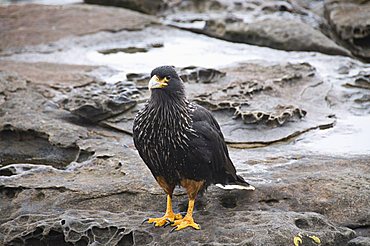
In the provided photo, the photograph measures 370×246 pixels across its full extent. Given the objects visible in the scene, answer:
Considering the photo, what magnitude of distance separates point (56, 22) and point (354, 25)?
468cm

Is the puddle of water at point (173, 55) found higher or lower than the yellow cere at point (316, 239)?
lower

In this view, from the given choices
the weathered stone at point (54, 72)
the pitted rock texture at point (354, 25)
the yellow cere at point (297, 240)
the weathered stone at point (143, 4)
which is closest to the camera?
the yellow cere at point (297, 240)

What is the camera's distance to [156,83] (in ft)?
15.4

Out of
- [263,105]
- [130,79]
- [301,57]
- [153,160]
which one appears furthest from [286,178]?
[301,57]

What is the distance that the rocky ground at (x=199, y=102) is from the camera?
16.0ft

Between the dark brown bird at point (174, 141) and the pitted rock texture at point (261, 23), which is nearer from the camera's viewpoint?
the dark brown bird at point (174, 141)

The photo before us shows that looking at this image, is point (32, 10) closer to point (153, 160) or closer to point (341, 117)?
point (341, 117)

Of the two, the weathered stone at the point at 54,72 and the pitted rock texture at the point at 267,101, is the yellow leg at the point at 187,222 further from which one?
the weathered stone at the point at 54,72

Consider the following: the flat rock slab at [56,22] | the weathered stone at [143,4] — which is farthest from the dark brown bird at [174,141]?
the weathered stone at [143,4]

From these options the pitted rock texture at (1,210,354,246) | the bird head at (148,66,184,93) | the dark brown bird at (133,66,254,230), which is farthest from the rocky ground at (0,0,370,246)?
the bird head at (148,66,184,93)

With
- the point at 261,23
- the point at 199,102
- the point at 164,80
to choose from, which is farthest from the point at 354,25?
the point at 164,80

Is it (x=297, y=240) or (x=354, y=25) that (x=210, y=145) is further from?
(x=354, y=25)

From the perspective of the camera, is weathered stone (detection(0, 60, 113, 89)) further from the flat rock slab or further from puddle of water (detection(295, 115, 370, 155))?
puddle of water (detection(295, 115, 370, 155))

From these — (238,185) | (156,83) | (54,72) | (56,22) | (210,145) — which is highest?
(156,83)
